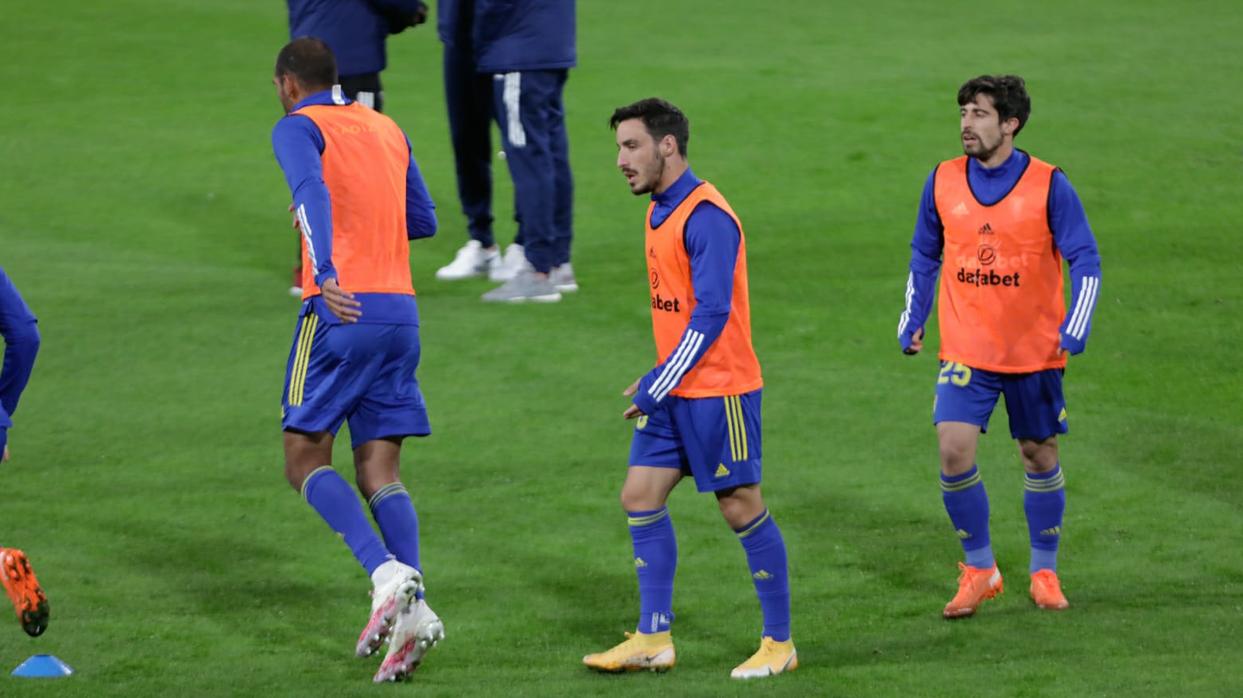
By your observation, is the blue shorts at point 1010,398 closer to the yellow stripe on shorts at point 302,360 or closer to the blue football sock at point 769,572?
the blue football sock at point 769,572

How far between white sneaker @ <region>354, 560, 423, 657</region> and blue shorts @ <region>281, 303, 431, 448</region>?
0.58m

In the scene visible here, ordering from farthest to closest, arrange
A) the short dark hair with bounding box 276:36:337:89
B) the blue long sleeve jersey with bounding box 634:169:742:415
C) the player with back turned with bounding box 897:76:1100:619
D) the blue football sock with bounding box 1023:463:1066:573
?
the blue football sock with bounding box 1023:463:1066:573 < the player with back turned with bounding box 897:76:1100:619 < the short dark hair with bounding box 276:36:337:89 < the blue long sleeve jersey with bounding box 634:169:742:415

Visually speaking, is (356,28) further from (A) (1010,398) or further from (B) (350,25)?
(A) (1010,398)

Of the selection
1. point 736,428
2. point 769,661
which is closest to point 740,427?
point 736,428

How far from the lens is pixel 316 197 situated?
5473 millimetres

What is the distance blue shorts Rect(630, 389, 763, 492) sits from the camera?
5.48m

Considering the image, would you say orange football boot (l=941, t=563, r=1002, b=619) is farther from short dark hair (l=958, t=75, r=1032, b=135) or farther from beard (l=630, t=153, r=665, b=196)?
beard (l=630, t=153, r=665, b=196)

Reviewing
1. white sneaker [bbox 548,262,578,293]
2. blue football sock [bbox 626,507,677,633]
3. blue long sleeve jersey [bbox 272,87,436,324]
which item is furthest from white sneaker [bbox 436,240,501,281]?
blue football sock [bbox 626,507,677,633]

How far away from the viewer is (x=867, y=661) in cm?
565

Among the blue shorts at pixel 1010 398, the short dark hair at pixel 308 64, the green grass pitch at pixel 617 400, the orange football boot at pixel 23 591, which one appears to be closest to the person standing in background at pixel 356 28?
the green grass pitch at pixel 617 400

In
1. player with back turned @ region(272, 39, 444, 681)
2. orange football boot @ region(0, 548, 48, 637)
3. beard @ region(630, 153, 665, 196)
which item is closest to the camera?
orange football boot @ region(0, 548, 48, 637)

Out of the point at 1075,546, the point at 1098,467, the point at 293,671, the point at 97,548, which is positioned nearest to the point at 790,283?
the point at 1098,467

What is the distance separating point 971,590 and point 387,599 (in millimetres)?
2041

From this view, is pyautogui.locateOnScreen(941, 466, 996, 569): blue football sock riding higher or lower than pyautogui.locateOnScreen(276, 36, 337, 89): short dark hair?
lower
